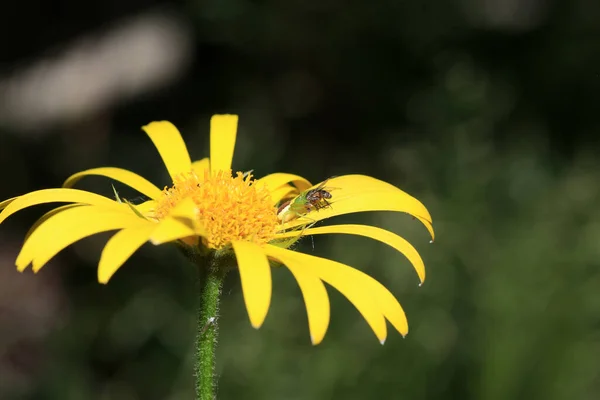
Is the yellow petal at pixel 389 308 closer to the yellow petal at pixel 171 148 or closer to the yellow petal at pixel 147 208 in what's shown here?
the yellow petal at pixel 147 208

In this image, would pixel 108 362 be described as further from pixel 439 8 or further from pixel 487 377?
pixel 439 8

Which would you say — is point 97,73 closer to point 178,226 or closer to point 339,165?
point 339,165

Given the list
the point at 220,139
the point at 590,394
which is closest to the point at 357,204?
the point at 220,139

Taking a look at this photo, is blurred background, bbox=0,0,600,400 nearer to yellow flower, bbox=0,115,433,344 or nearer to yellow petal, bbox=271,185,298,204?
yellow petal, bbox=271,185,298,204

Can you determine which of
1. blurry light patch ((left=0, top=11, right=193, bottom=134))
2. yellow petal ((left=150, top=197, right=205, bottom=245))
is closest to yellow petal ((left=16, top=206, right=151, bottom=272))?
yellow petal ((left=150, top=197, right=205, bottom=245))

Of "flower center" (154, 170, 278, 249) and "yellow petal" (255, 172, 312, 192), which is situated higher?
"yellow petal" (255, 172, 312, 192)

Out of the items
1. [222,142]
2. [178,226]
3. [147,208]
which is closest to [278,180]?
[222,142]
